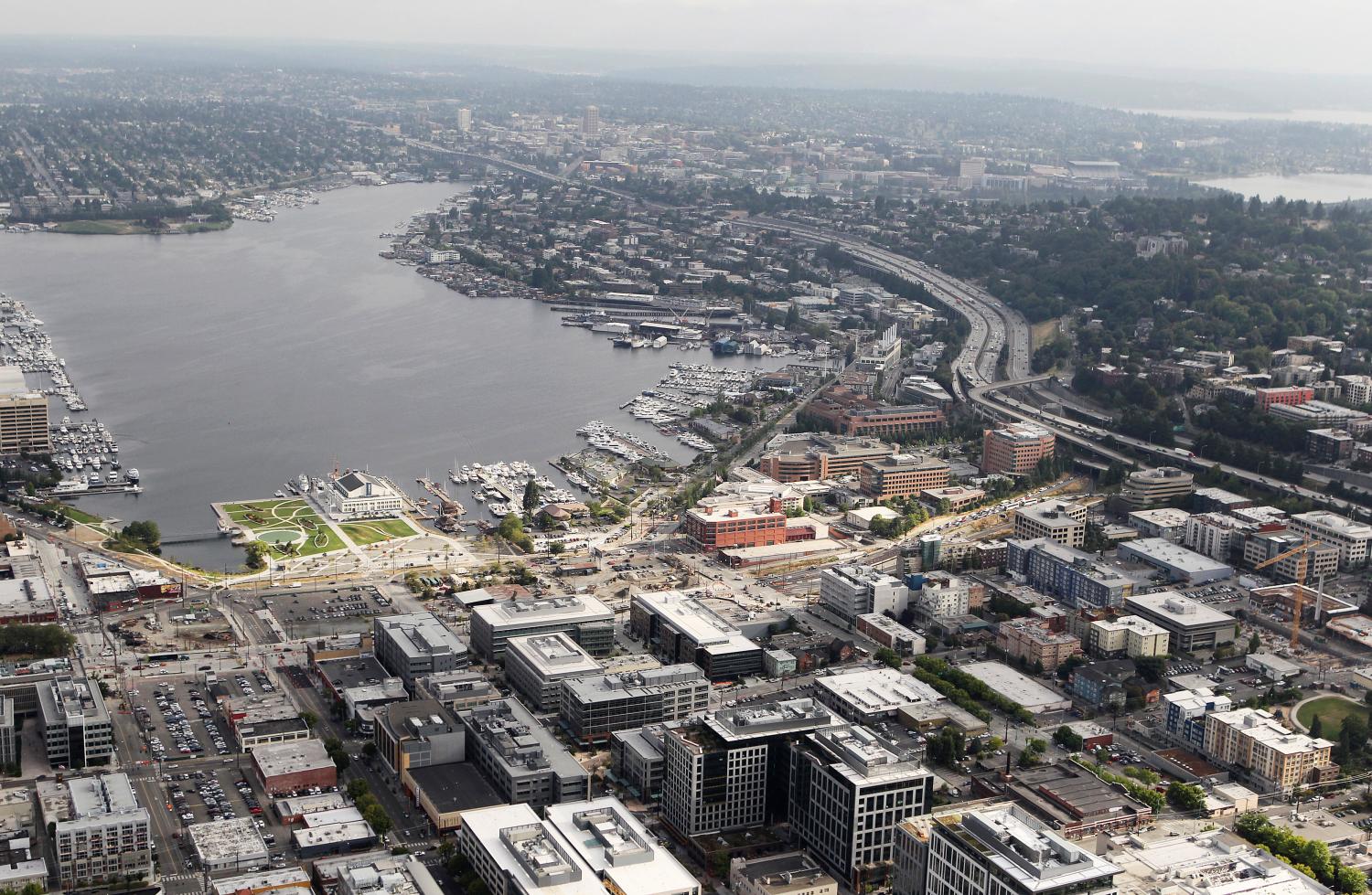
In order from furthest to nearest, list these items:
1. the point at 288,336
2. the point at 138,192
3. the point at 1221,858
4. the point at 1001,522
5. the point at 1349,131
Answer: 1. the point at 1349,131
2. the point at 138,192
3. the point at 288,336
4. the point at 1001,522
5. the point at 1221,858

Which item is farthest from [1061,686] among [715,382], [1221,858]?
[715,382]

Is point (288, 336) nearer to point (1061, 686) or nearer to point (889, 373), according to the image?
point (889, 373)

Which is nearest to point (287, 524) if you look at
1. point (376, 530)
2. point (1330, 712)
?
point (376, 530)

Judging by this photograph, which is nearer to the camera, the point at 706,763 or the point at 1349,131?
the point at 706,763

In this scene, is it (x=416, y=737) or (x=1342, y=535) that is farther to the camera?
(x=1342, y=535)

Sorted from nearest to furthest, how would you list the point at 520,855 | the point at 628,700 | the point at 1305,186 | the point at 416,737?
1. the point at 520,855
2. the point at 416,737
3. the point at 628,700
4. the point at 1305,186

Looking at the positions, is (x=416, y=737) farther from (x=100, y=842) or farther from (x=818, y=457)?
(x=818, y=457)

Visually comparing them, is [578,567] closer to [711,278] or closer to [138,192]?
[711,278]

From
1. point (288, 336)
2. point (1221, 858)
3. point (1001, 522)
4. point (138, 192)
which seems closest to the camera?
point (1221, 858)
